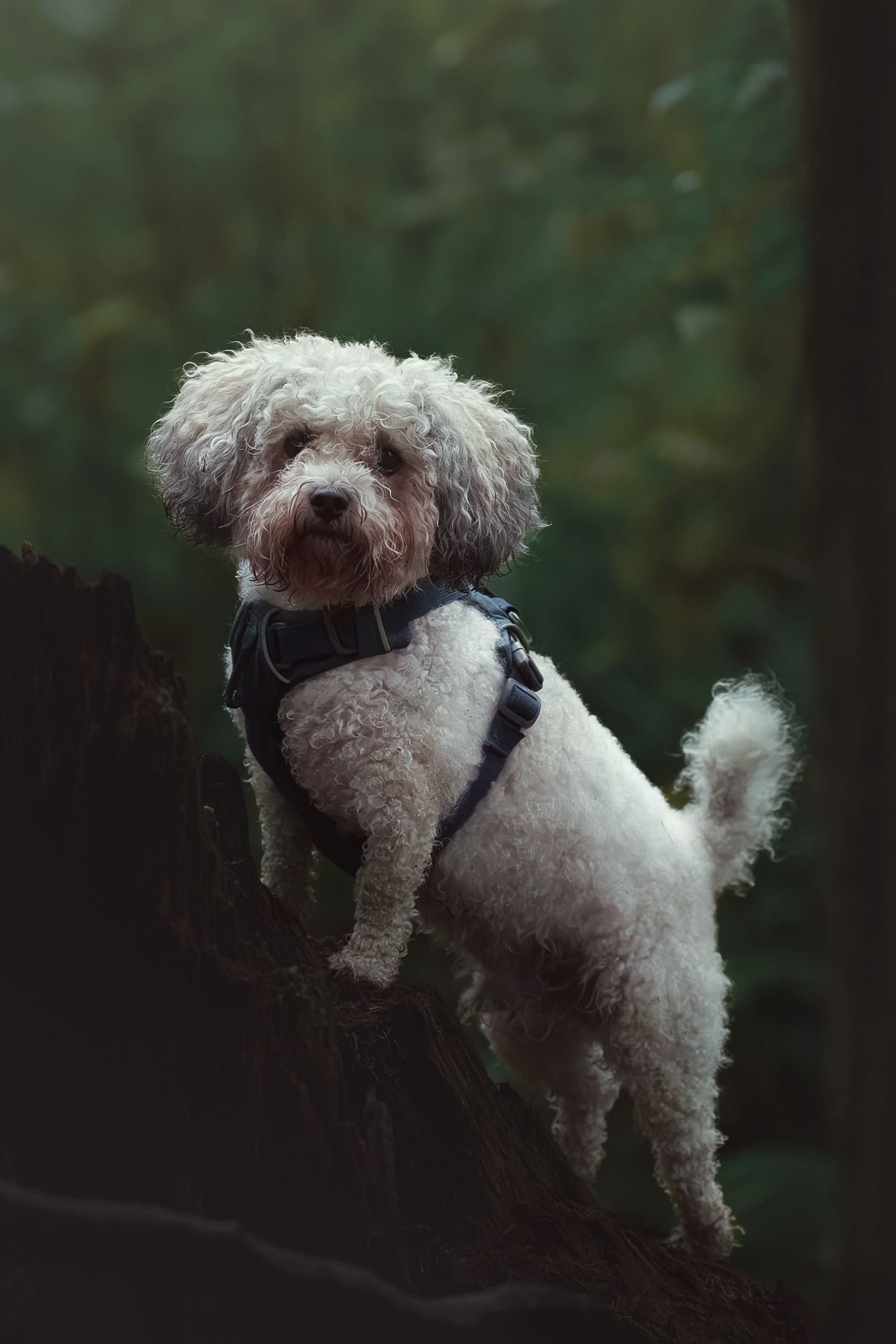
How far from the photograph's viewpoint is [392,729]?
52.2 inches

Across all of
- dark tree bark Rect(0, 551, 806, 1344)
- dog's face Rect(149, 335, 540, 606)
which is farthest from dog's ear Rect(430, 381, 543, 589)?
dark tree bark Rect(0, 551, 806, 1344)

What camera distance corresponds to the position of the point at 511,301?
6.84ft

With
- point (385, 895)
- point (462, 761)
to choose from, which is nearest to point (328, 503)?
point (462, 761)

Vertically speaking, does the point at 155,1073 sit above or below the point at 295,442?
below

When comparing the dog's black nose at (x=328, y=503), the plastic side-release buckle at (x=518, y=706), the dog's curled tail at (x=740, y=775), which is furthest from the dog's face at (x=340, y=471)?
the dog's curled tail at (x=740, y=775)

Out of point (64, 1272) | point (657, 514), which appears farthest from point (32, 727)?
point (657, 514)

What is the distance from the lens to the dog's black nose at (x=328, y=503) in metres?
1.22

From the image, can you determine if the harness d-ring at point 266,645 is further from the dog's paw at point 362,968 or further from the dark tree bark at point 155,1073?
the dog's paw at point 362,968

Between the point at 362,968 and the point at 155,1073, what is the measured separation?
1.21 ft

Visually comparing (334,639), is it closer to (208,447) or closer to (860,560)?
(208,447)

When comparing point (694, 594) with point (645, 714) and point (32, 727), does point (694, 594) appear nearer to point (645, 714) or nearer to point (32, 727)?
point (645, 714)

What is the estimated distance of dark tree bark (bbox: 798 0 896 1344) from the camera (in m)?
1.25

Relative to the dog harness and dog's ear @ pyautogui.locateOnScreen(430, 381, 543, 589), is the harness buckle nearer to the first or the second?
the dog harness

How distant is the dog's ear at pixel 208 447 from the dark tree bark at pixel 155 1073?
337 mm
